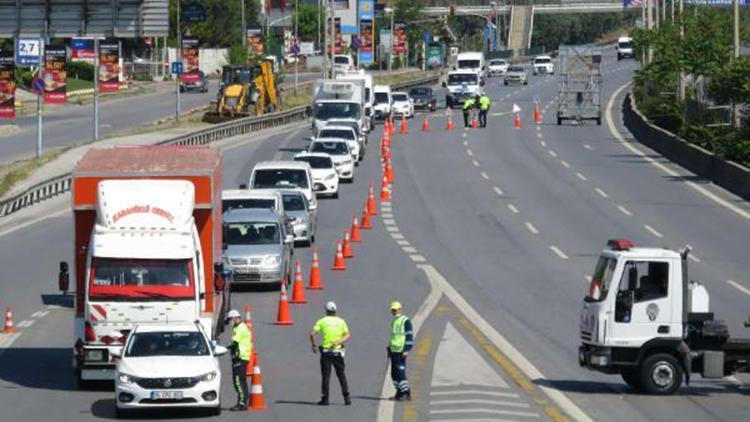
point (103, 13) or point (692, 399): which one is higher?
point (103, 13)

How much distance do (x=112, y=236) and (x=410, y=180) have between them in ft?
113

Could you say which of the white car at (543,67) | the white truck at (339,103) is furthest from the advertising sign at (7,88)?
the white car at (543,67)

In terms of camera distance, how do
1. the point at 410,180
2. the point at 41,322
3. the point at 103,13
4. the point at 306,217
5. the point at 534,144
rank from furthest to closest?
the point at 534,144 → the point at 103,13 → the point at 410,180 → the point at 306,217 → the point at 41,322

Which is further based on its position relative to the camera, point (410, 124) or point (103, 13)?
point (410, 124)

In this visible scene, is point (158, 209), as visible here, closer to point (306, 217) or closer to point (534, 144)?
point (306, 217)

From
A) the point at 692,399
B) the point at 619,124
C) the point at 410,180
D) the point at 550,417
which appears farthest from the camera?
the point at 619,124

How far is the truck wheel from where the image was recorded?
923 inches

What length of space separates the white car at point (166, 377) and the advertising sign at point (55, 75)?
169 ft

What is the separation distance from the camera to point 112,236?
24.8m

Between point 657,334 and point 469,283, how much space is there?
1306 centimetres

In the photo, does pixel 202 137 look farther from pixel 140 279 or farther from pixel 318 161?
pixel 140 279

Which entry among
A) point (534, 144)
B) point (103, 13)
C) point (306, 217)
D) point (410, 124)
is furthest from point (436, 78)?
point (306, 217)

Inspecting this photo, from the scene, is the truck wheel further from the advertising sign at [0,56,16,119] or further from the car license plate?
the advertising sign at [0,56,16,119]

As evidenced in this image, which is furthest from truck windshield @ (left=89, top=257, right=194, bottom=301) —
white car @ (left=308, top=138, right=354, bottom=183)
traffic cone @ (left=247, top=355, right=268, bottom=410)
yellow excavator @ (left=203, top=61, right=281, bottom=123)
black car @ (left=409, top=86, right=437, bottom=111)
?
black car @ (left=409, top=86, right=437, bottom=111)
